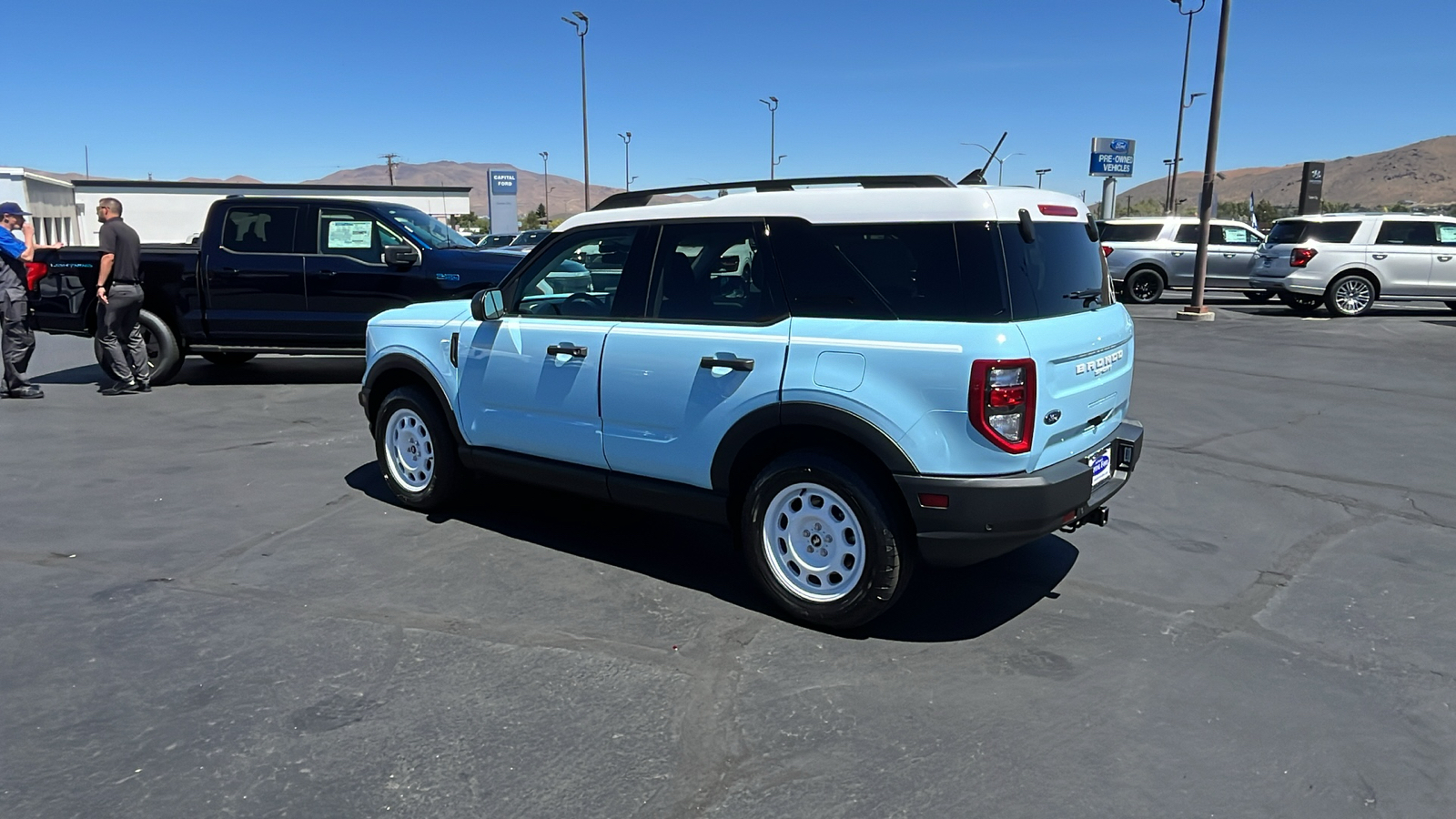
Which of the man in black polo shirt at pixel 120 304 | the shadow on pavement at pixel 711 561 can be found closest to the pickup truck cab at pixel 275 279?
the man in black polo shirt at pixel 120 304

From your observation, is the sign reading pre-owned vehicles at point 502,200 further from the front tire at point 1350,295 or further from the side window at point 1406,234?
the side window at point 1406,234

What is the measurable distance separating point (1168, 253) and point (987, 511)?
1939 cm

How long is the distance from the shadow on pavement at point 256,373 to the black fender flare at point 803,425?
738 centimetres

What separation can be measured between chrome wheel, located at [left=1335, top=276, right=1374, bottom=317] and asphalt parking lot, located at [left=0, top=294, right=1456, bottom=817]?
13.1 metres

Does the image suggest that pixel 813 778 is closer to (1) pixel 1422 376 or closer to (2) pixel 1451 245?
(1) pixel 1422 376

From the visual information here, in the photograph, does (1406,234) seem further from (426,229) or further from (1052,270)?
(1052,270)

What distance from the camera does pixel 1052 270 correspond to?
4109 mm

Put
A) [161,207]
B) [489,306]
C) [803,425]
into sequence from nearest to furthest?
[803,425] → [489,306] → [161,207]

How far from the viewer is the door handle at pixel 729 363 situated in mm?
4199

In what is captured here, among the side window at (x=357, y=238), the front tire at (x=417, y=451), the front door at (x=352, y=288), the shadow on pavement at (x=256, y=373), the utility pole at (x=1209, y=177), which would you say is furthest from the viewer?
the utility pole at (x=1209, y=177)

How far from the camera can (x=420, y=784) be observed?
3051 mm

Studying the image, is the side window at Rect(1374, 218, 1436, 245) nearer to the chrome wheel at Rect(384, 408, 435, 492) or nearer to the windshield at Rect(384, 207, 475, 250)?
the windshield at Rect(384, 207, 475, 250)

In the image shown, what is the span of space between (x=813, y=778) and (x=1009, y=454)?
141 cm

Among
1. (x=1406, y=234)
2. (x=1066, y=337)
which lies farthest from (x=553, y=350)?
(x=1406, y=234)
